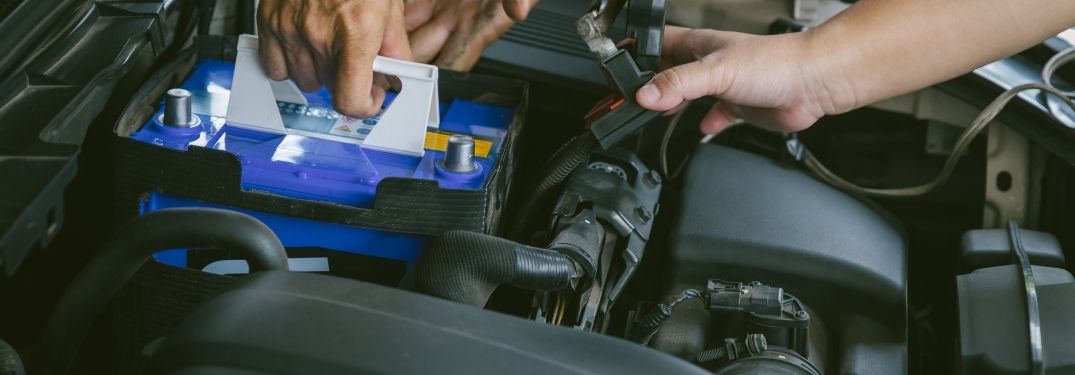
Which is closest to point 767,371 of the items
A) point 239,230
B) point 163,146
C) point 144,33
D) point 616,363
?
point 616,363

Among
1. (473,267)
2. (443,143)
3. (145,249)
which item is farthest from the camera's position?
(443,143)

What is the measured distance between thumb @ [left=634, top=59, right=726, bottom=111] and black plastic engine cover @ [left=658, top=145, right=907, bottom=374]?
0.46 ft

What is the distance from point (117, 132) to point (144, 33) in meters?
0.12

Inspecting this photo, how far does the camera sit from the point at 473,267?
823 mm

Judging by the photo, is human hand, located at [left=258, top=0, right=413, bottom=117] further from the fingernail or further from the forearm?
the forearm

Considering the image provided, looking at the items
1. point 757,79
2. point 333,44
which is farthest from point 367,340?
point 757,79

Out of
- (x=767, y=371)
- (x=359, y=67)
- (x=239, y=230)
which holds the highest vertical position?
(x=359, y=67)

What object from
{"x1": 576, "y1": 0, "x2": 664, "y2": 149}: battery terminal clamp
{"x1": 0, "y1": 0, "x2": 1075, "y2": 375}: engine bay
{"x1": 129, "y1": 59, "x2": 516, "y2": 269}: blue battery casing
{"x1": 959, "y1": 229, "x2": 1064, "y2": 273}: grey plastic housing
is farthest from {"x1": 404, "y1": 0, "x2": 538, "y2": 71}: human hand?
{"x1": 959, "y1": 229, "x2": 1064, "y2": 273}: grey plastic housing

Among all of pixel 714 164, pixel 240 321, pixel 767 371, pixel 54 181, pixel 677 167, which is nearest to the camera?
pixel 240 321

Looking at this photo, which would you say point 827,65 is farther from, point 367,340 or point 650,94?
point 367,340

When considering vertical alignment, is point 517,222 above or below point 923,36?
below

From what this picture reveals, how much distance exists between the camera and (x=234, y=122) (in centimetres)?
103

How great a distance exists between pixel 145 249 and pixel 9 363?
126mm

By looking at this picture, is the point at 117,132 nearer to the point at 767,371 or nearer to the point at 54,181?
the point at 54,181
